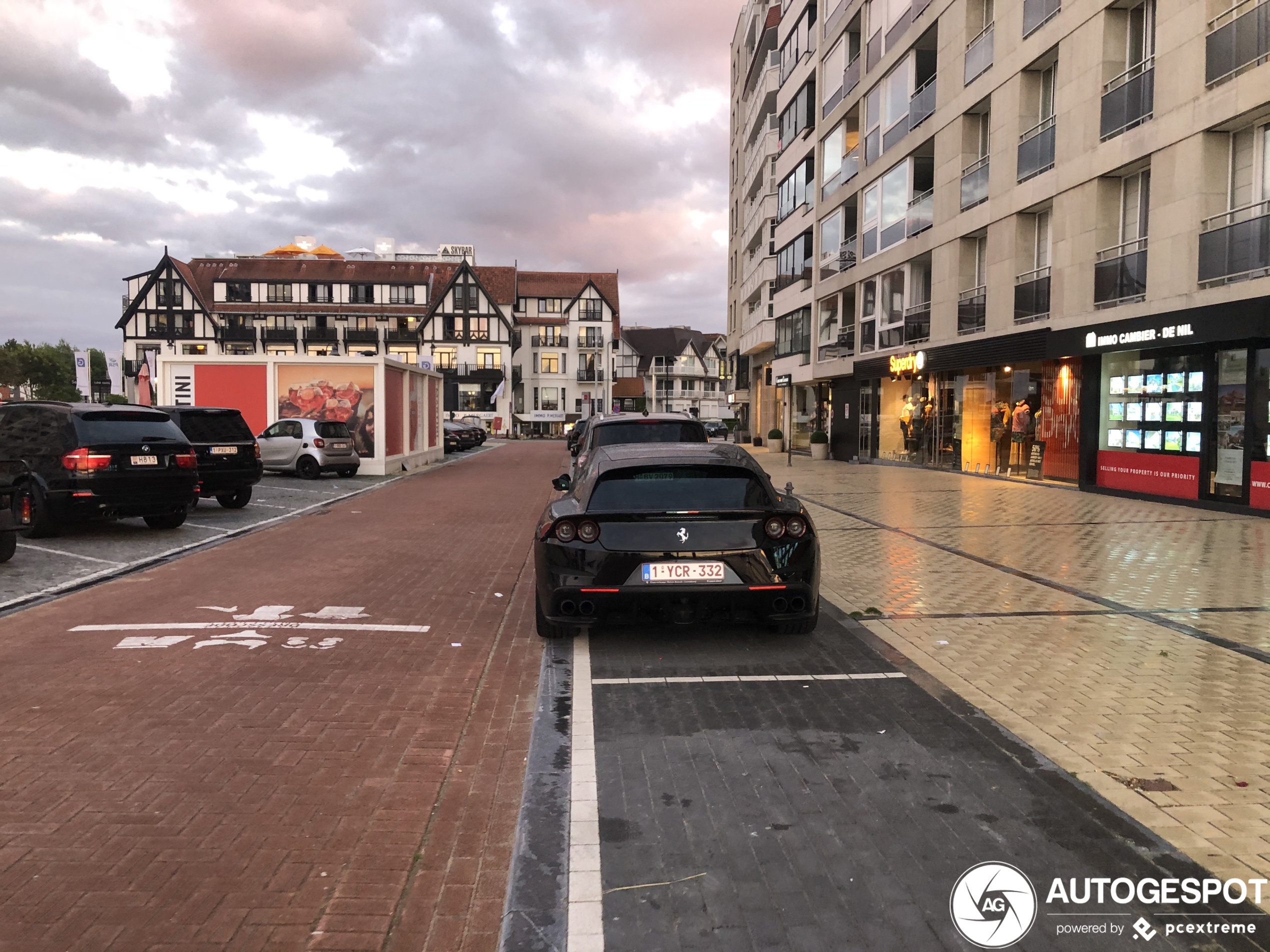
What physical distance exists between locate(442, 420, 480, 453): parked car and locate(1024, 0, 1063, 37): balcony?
89.5ft

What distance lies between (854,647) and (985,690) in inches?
46.0

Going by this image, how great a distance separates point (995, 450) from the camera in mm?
22156

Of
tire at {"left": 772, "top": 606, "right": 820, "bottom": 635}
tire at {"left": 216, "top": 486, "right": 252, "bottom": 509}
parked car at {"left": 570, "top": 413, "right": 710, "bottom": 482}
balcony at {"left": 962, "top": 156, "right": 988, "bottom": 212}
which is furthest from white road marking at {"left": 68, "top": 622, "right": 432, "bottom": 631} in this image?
balcony at {"left": 962, "top": 156, "right": 988, "bottom": 212}

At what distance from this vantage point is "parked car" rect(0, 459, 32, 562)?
9070 millimetres

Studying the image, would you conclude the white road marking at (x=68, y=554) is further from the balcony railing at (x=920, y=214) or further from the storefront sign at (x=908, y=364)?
the balcony railing at (x=920, y=214)

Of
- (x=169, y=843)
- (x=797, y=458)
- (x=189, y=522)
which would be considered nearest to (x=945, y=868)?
(x=169, y=843)

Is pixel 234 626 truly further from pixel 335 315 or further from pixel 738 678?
pixel 335 315

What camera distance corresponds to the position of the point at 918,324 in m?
25.8

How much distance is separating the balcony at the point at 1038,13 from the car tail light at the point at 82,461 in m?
19.7

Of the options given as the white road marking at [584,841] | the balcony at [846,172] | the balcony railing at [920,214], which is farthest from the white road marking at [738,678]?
the balcony at [846,172]

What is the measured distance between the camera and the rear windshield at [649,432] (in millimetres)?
11125

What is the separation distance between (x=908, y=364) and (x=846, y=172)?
32.8 feet

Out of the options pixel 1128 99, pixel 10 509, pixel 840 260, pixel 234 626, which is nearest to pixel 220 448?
pixel 10 509

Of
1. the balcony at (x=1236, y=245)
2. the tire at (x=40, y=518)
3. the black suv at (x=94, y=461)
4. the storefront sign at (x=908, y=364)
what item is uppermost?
the balcony at (x=1236, y=245)
